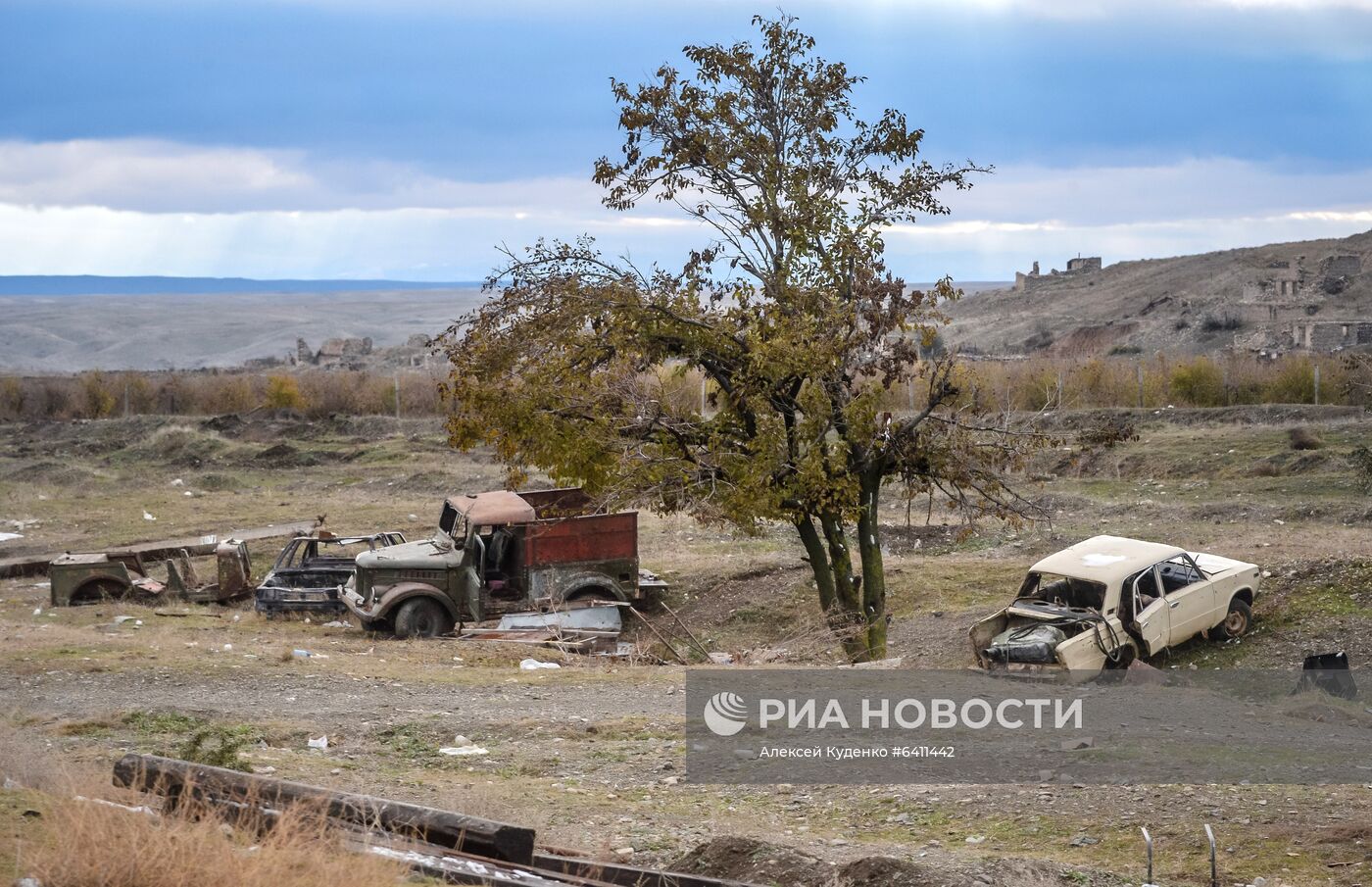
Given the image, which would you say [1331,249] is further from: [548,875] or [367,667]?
[548,875]

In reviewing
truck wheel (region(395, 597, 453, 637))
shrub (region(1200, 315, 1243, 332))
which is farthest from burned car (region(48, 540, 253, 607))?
shrub (region(1200, 315, 1243, 332))

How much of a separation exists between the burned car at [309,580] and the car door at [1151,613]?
10.3 meters

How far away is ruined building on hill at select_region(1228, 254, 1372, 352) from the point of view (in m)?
45.3

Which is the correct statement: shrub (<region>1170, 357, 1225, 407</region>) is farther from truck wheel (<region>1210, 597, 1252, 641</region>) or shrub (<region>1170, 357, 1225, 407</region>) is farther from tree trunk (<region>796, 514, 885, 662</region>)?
tree trunk (<region>796, 514, 885, 662</region>)

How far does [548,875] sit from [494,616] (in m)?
10.4

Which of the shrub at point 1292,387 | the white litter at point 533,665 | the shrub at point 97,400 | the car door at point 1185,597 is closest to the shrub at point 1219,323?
the shrub at point 1292,387

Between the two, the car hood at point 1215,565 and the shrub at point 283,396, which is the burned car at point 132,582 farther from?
the shrub at point 283,396

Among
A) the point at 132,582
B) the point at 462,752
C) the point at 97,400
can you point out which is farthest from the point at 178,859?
the point at 97,400

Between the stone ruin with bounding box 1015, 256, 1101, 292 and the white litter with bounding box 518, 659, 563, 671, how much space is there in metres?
74.8

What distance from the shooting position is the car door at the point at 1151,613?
1306 cm

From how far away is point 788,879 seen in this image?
269 inches

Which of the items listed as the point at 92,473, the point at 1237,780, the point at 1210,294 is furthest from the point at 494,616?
the point at 1210,294

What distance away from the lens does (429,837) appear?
671 centimetres

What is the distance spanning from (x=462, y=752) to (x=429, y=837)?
357 cm
